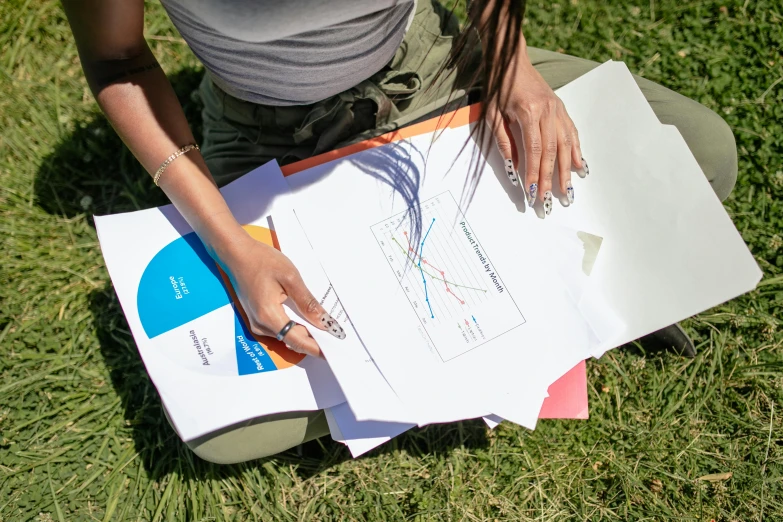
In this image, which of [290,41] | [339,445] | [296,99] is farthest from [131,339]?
[290,41]

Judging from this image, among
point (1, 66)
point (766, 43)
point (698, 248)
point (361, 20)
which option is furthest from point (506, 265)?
point (1, 66)

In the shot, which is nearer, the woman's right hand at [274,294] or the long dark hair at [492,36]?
the long dark hair at [492,36]

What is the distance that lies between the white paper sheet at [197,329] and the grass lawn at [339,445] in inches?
17.8

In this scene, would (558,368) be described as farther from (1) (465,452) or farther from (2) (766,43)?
(2) (766,43)

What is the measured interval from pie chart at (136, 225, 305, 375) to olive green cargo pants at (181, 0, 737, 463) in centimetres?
15

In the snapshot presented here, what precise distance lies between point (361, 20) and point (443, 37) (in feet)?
1.29

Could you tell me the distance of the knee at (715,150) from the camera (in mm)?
1187

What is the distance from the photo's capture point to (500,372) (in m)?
1.02

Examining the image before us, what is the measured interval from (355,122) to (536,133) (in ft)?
1.23

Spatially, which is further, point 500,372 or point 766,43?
point 766,43

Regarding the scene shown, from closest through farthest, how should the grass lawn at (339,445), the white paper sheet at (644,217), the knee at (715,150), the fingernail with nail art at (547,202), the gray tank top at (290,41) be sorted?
the gray tank top at (290,41), the white paper sheet at (644,217), the fingernail with nail art at (547,202), the knee at (715,150), the grass lawn at (339,445)

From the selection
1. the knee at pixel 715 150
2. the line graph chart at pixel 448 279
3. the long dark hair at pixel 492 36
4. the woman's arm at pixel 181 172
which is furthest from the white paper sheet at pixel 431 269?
the knee at pixel 715 150

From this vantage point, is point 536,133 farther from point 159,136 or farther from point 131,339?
point 131,339

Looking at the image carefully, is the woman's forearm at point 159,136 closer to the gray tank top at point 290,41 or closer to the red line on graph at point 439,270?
the gray tank top at point 290,41
